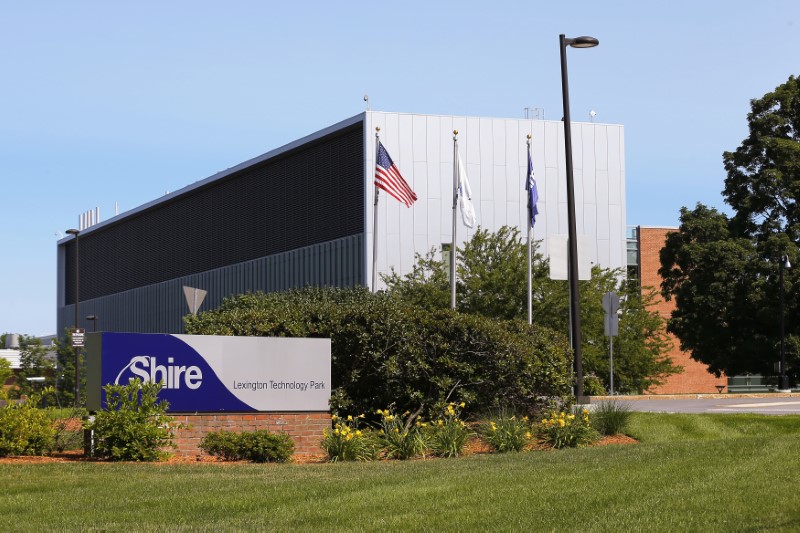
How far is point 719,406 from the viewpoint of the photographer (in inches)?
1154

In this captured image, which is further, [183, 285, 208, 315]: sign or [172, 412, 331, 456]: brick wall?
[183, 285, 208, 315]: sign

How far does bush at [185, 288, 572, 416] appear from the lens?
22.0m

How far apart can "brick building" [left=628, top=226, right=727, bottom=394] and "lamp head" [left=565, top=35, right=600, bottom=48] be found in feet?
170

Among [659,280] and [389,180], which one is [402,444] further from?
[659,280]

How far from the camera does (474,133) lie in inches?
2611

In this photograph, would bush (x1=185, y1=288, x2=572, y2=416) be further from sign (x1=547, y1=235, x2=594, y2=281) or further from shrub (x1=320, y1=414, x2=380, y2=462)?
sign (x1=547, y1=235, x2=594, y2=281)

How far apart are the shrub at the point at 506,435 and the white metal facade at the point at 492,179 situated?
4383 centimetres

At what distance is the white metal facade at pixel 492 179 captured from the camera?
2527 inches

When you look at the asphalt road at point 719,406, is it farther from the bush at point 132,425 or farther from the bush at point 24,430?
the bush at point 24,430

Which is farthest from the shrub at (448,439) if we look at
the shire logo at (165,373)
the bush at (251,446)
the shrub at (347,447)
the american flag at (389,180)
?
the american flag at (389,180)

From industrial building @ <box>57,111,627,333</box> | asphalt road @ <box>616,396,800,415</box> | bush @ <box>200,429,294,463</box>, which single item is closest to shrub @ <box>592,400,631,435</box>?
asphalt road @ <box>616,396,800,415</box>

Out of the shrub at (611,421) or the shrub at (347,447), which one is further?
the shrub at (611,421)

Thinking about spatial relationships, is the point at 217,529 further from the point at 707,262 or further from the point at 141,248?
the point at 141,248

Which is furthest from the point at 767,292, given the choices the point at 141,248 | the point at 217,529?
the point at 141,248
